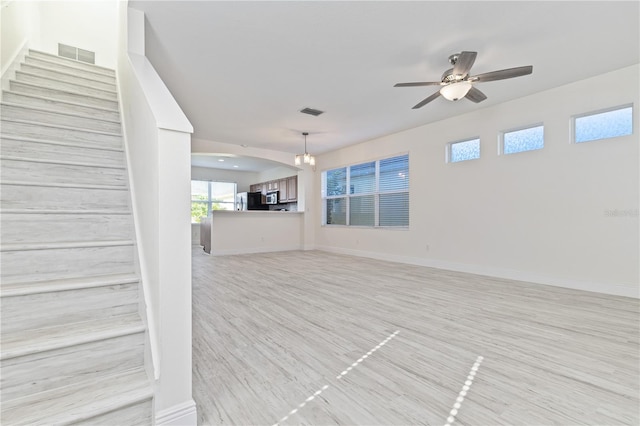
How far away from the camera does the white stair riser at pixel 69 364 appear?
1.08m

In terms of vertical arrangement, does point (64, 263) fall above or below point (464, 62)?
below

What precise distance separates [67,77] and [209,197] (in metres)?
7.17

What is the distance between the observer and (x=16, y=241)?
5.06 feet

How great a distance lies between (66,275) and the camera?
1487 mm

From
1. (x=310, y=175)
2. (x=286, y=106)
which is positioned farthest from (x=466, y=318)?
(x=310, y=175)

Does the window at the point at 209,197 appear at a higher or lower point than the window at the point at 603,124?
lower

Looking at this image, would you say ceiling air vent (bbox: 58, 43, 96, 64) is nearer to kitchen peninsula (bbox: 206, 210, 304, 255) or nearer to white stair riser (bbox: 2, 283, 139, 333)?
kitchen peninsula (bbox: 206, 210, 304, 255)

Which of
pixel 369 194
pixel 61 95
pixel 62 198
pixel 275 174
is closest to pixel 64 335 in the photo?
pixel 62 198

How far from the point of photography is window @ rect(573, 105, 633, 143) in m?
3.25

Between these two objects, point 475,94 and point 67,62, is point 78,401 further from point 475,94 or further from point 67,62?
point 67,62

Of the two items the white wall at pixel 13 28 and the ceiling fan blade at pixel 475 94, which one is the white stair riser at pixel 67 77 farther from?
the ceiling fan blade at pixel 475 94

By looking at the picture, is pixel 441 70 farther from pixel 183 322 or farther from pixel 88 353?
pixel 88 353

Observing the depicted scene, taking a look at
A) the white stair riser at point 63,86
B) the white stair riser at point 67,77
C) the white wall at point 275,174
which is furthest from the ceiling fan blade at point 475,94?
the white wall at point 275,174

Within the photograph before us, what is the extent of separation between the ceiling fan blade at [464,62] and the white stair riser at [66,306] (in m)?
2.97
